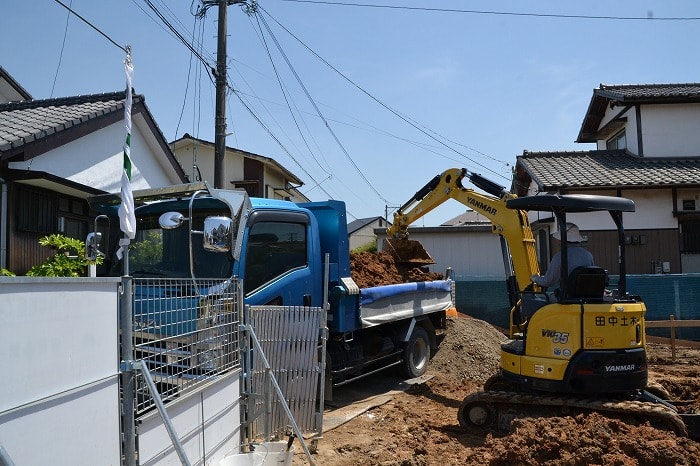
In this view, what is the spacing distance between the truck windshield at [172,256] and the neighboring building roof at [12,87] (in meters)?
9.25

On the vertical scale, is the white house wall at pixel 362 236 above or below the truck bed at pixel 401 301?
above

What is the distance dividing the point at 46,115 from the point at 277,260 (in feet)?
21.9

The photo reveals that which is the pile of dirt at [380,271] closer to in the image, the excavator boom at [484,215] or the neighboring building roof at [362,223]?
the excavator boom at [484,215]

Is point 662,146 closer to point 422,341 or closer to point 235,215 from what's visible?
point 422,341

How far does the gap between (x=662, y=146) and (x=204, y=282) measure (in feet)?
53.0

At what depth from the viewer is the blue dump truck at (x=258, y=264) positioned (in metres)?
4.93

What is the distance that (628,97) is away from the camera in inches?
687

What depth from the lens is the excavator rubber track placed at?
20.6 feet

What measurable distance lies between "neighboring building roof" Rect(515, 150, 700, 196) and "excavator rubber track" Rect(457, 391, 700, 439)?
9803 millimetres

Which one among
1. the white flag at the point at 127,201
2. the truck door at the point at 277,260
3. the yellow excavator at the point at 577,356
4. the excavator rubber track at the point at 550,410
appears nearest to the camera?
the white flag at the point at 127,201

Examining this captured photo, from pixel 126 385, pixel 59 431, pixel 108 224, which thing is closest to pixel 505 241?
pixel 108 224

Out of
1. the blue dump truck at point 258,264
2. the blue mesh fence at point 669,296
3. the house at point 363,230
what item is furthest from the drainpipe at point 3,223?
the house at point 363,230

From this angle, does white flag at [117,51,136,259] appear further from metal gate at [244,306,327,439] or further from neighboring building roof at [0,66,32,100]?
neighboring building roof at [0,66,32,100]

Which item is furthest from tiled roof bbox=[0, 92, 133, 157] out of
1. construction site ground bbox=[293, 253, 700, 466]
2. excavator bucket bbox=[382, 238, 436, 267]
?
construction site ground bbox=[293, 253, 700, 466]
